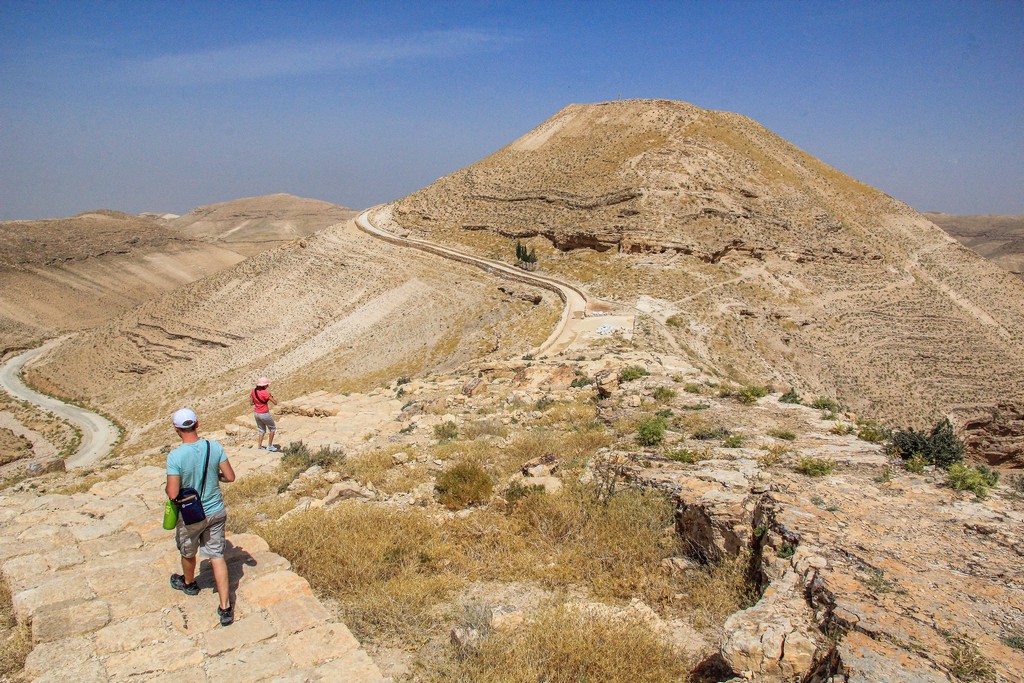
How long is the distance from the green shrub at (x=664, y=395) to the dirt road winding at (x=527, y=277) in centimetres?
751

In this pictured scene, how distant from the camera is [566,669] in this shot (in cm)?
423

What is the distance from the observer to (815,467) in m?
7.23

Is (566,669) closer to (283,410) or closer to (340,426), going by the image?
(340,426)

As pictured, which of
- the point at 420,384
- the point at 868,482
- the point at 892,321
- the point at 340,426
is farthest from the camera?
the point at 892,321

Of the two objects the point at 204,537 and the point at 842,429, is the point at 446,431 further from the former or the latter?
the point at 842,429

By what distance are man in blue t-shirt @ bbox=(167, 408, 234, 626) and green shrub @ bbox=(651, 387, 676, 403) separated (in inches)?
319

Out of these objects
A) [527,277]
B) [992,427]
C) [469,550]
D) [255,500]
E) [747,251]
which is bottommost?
[992,427]

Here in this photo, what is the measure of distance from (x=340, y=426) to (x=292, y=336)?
22.4m

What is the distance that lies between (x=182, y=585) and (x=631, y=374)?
9.79m

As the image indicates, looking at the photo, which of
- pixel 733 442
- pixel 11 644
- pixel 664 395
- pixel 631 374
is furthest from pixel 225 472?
pixel 631 374

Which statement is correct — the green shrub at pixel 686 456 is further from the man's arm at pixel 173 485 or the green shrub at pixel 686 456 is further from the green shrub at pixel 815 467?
the man's arm at pixel 173 485

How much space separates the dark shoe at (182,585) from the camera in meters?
5.16

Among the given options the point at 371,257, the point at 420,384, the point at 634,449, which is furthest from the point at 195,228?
the point at 634,449

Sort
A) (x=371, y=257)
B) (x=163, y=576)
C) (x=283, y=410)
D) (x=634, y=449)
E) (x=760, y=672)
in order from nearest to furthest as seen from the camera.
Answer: (x=760, y=672), (x=163, y=576), (x=634, y=449), (x=283, y=410), (x=371, y=257)
